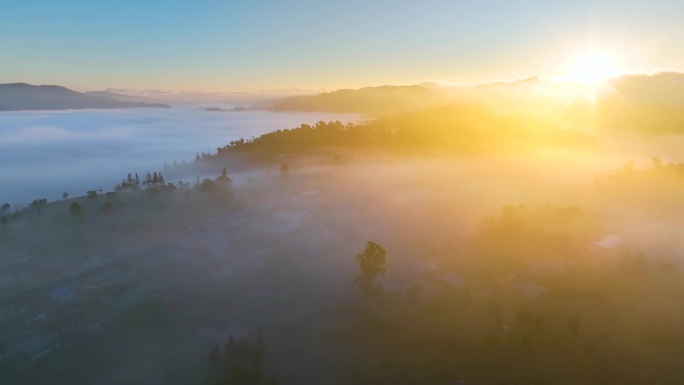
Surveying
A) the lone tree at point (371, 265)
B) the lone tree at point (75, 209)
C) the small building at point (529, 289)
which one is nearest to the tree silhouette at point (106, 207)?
the lone tree at point (75, 209)

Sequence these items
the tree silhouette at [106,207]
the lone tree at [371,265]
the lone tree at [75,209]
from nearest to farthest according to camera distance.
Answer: the lone tree at [371,265] < the lone tree at [75,209] < the tree silhouette at [106,207]

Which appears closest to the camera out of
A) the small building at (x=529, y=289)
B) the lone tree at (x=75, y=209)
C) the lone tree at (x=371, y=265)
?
the small building at (x=529, y=289)

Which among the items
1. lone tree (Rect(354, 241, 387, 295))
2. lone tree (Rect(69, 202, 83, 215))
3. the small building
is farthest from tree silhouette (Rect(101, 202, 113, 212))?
the small building

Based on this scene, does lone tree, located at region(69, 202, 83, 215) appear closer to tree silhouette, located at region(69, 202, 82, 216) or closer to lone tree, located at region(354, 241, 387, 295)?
tree silhouette, located at region(69, 202, 82, 216)

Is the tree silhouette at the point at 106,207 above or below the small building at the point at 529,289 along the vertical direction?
above

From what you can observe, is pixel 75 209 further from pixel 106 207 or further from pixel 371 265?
pixel 371 265

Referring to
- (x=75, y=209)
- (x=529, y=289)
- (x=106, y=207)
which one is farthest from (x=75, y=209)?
(x=529, y=289)

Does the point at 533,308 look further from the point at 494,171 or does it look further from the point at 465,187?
the point at 494,171

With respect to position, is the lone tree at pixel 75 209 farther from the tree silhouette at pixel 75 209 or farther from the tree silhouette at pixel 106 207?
the tree silhouette at pixel 106 207

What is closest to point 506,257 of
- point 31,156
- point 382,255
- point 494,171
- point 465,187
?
point 382,255

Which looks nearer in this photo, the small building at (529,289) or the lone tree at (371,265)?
the small building at (529,289)
